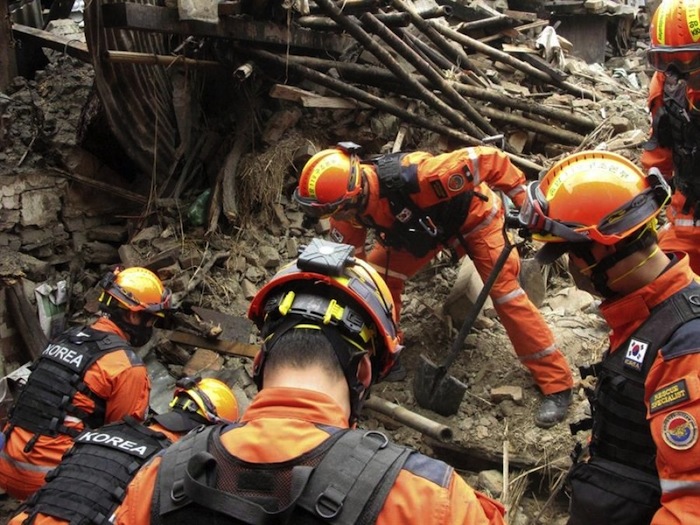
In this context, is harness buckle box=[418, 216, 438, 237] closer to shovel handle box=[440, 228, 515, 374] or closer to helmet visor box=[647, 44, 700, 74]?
shovel handle box=[440, 228, 515, 374]

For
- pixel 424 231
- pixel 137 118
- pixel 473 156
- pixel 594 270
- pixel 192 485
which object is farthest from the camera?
pixel 137 118

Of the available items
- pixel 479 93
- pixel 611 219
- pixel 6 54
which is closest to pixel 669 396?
pixel 611 219

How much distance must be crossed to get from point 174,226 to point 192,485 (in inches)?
222

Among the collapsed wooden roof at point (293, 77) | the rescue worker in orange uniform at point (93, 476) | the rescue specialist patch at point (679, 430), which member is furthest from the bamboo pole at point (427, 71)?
the rescue specialist patch at point (679, 430)

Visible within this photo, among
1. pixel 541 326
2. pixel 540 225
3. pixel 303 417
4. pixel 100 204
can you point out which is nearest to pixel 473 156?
pixel 541 326

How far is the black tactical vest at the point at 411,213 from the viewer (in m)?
4.80

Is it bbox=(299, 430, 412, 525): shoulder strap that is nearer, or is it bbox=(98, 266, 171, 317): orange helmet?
bbox=(299, 430, 412, 525): shoulder strap

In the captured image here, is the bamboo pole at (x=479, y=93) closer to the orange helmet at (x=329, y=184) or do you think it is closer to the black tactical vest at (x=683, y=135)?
the orange helmet at (x=329, y=184)

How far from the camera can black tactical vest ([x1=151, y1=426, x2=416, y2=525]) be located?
140 cm

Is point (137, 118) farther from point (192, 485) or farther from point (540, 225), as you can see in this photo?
point (192, 485)

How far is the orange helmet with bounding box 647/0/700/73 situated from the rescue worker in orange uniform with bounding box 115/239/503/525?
10.0 feet

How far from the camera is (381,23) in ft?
22.6

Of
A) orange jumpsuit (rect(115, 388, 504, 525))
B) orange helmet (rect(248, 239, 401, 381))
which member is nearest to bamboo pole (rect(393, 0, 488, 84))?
orange helmet (rect(248, 239, 401, 381))

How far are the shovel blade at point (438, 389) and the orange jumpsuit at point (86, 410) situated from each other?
209 cm
